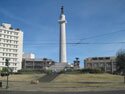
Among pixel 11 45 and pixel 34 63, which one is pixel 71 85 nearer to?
pixel 11 45

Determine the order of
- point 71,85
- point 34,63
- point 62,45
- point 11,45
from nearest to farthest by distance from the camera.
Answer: point 71,85, point 62,45, point 11,45, point 34,63

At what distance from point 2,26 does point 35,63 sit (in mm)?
36185

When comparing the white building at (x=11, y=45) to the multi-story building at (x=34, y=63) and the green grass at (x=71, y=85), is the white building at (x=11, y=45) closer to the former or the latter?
the multi-story building at (x=34, y=63)

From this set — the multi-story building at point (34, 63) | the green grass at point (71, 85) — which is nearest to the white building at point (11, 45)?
the multi-story building at point (34, 63)

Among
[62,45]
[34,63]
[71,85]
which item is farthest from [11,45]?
[71,85]

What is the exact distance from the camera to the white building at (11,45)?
154 metres

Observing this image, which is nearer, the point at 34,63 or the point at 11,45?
the point at 11,45

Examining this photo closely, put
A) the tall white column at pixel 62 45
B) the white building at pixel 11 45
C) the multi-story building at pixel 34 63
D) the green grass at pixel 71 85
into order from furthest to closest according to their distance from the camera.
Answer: the multi-story building at pixel 34 63, the white building at pixel 11 45, the tall white column at pixel 62 45, the green grass at pixel 71 85

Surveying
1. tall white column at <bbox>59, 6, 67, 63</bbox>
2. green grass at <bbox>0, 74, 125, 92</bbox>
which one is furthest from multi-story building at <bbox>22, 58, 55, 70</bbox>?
green grass at <bbox>0, 74, 125, 92</bbox>

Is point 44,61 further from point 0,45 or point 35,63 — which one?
point 0,45

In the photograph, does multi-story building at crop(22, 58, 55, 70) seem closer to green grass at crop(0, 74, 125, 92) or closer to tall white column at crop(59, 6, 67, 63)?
tall white column at crop(59, 6, 67, 63)

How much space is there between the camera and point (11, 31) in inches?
6245

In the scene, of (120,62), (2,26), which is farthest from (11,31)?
(120,62)

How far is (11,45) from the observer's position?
6240 inches
